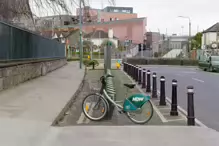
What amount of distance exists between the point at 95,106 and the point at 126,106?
0.80 m

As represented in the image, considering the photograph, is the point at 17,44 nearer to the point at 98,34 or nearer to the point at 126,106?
the point at 126,106

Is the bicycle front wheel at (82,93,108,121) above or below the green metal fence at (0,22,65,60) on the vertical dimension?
below

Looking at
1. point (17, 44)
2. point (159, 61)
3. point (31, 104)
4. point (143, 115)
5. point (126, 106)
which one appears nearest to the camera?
point (126, 106)

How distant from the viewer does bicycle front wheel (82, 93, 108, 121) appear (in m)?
8.99

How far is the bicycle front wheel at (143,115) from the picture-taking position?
8.79 m

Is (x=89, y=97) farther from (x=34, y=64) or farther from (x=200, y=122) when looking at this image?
(x=34, y=64)

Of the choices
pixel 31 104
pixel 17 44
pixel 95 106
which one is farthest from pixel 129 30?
pixel 95 106

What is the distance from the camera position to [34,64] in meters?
19.4

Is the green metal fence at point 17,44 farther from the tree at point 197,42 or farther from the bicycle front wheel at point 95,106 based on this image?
the tree at point 197,42

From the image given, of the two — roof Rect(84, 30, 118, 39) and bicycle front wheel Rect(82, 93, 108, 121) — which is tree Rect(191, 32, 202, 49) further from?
bicycle front wheel Rect(82, 93, 108, 121)

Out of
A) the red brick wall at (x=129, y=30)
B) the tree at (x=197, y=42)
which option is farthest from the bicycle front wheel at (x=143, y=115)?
the red brick wall at (x=129, y=30)

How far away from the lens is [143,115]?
29.3 feet

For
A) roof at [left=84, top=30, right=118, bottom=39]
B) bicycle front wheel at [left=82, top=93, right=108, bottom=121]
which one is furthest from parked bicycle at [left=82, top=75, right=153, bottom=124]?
roof at [left=84, top=30, right=118, bottom=39]

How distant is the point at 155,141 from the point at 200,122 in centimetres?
277
